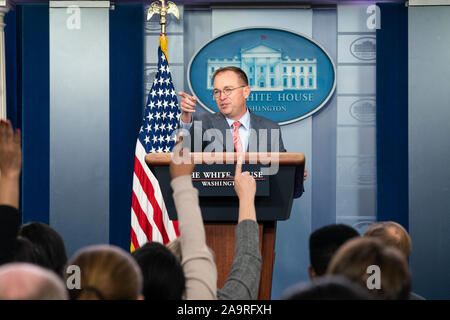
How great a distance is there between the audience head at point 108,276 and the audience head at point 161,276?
0.19 m

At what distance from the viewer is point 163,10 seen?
4.43 m

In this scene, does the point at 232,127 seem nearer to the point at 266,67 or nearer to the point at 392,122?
the point at 266,67

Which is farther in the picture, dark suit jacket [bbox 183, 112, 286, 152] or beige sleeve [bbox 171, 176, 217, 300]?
dark suit jacket [bbox 183, 112, 286, 152]

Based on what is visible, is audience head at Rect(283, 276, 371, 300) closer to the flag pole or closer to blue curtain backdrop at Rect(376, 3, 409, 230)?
the flag pole

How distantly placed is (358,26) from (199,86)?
4.81 ft

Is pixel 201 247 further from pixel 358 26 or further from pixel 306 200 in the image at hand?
pixel 358 26

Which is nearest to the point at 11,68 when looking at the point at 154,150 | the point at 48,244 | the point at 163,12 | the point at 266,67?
the point at 163,12

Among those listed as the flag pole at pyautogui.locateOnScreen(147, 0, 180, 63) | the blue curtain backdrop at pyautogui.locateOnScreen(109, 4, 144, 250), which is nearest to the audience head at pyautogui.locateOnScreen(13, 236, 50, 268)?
the flag pole at pyautogui.locateOnScreen(147, 0, 180, 63)

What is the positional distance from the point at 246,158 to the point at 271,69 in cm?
287

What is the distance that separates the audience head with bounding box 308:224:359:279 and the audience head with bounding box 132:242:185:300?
0.57 meters

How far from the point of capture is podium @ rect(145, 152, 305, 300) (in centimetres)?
209

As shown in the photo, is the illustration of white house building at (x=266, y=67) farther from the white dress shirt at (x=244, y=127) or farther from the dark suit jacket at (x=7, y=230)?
the dark suit jacket at (x=7, y=230)

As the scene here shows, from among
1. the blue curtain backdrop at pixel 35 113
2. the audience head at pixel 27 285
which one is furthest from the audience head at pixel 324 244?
A: the blue curtain backdrop at pixel 35 113

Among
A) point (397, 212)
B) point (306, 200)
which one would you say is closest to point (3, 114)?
point (306, 200)
